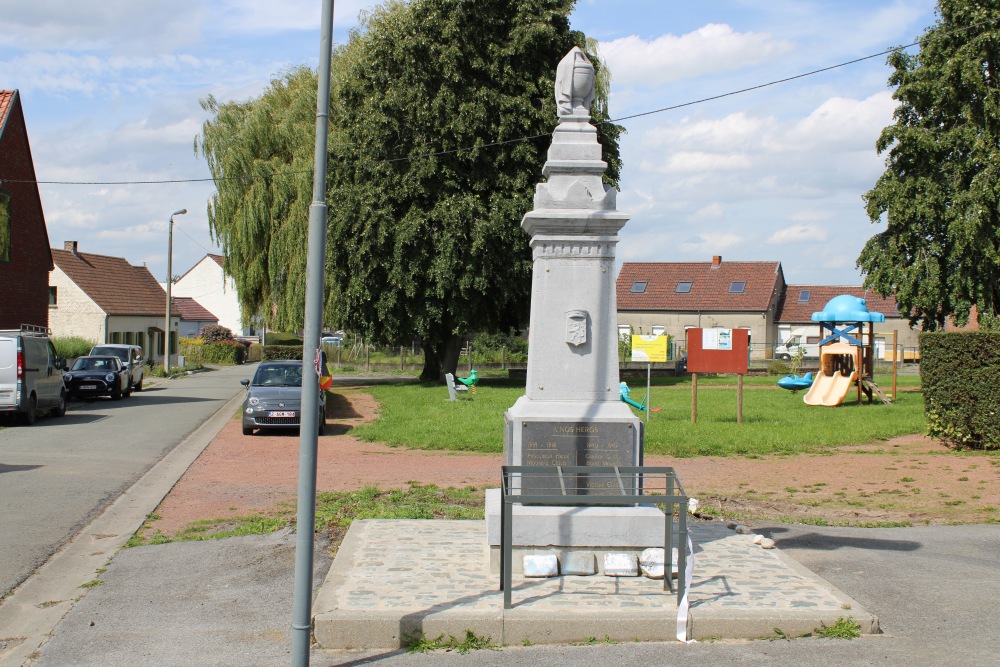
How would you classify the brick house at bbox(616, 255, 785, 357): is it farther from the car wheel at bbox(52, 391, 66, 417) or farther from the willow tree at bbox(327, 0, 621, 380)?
the car wheel at bbox(52, 391, 66, 417)

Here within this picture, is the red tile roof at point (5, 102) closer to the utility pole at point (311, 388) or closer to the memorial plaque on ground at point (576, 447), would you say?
the memorial plaque on ground at point (576, 447)

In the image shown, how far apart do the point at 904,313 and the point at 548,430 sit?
89.3 ft

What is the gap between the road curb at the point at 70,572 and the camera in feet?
19.9

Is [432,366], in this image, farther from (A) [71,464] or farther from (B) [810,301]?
(B) [810,301]

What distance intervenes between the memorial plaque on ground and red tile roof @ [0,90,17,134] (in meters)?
30.8

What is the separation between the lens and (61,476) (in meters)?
12.9

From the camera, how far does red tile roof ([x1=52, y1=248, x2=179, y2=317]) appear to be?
53.0m

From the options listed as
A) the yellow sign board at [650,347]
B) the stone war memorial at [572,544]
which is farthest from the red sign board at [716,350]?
the stone war memorial at [572,544]

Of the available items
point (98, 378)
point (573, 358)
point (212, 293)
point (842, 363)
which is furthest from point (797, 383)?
point (212, 293)

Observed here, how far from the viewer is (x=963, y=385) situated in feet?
51.9

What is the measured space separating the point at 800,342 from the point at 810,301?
3.32 meters

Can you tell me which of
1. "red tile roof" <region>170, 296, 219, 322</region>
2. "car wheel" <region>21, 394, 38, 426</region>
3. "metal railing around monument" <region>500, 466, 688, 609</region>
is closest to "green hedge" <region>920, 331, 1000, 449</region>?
"metal railing around monument" <region>500, 466, 688, 609</region>

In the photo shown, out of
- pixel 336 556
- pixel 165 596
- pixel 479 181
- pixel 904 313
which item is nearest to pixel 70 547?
pixel 165 596

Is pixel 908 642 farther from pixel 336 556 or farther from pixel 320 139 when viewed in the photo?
pixel 320 139
